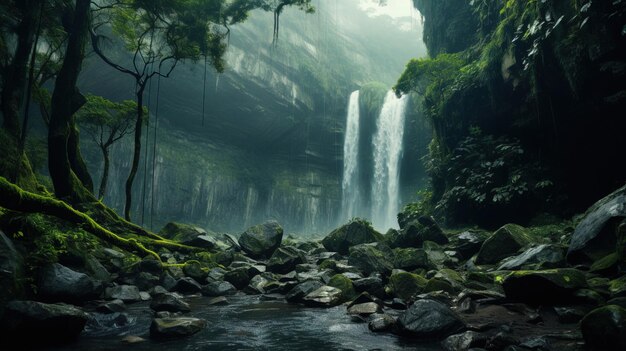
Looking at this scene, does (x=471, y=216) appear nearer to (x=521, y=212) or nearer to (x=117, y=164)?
(x=521, y=212)

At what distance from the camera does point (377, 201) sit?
34.2 metres

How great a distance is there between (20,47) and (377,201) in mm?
29220

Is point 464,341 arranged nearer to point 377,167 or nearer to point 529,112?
point 529,112

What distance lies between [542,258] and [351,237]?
637cm

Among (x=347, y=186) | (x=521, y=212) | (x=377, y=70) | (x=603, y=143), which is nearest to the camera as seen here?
(x=603, y=143)

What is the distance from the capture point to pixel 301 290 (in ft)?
20.7

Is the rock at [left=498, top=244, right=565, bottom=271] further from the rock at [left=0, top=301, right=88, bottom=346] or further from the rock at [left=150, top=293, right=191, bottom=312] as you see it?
the rock at [left=0, top=301, right=88, bottom=346]

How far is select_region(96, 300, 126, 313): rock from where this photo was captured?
4.93m

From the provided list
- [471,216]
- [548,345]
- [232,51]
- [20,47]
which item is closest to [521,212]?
[471,216]

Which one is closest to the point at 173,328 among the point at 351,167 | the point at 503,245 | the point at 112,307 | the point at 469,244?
the point at 112,307

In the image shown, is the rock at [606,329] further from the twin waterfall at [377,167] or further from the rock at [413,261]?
the twin waterfall at [377,167]

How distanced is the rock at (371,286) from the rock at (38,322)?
423cm

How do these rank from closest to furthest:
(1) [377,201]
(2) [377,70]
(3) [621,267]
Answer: (3) [621,267] → (1) [377,201] → (2) [377,70]

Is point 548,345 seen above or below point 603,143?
below
